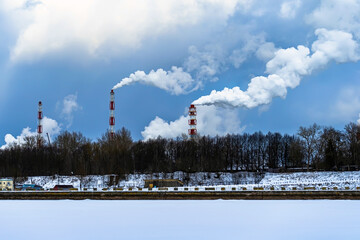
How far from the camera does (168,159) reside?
93750mm

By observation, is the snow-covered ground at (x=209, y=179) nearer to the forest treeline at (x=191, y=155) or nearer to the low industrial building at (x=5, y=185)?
the forest treeline at (x=191, y=155)

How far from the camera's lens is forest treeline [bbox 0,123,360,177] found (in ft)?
281

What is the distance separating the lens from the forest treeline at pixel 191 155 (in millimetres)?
85688

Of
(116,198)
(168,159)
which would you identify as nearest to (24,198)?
(116,198)

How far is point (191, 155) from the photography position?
303 feet
